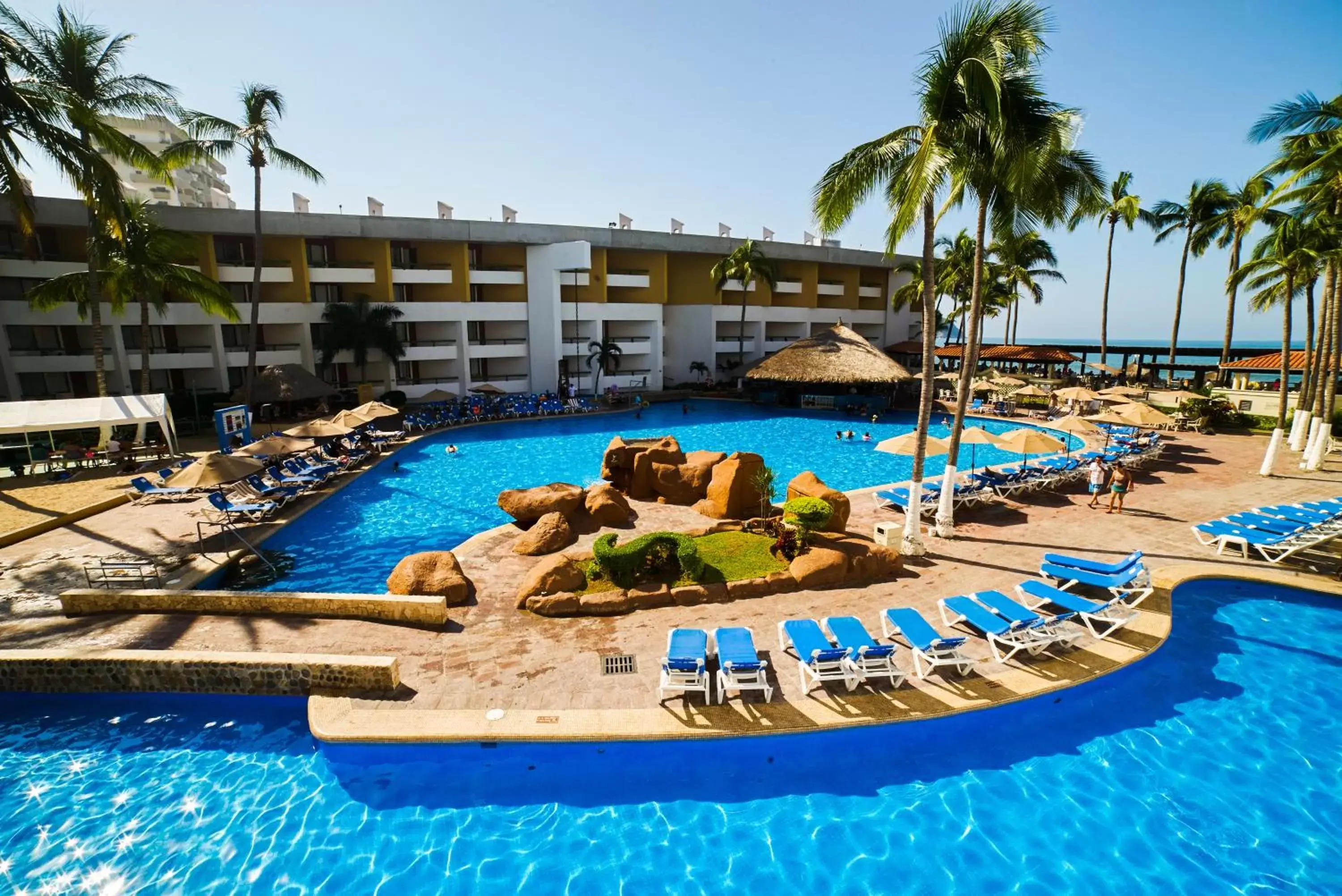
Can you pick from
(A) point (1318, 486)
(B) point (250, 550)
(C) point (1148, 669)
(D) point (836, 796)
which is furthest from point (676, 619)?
(A) point (1318, 486)

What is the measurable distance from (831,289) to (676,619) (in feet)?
146

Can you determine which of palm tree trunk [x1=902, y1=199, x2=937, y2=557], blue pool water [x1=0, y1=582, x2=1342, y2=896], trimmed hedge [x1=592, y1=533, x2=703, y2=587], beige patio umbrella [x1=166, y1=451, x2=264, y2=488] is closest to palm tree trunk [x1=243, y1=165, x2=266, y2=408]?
beige patio umbrella [x1=166, y1=451, x2=264, y2=488]

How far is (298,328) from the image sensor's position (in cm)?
3331

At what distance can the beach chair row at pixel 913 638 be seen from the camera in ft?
26.2

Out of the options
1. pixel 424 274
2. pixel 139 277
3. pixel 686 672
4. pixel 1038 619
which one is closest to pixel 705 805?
pixel 686 672

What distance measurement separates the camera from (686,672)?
7926mm

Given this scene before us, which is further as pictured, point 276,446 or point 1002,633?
point 276,446

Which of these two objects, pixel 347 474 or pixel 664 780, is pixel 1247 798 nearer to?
pixel 664 780

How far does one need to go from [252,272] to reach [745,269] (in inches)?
1125

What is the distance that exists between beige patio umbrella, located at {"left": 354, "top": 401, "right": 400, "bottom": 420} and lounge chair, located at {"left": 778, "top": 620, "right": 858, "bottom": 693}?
726 inches

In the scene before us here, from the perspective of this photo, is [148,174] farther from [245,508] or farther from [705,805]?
[705,805]

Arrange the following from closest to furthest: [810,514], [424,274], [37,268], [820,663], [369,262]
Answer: [820,663]
[810,514]
[37,268]
[369,262]
[424,274]

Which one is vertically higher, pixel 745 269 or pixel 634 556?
pixel 745 269

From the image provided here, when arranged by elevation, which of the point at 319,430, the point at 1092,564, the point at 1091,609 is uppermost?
the point at 319,430
